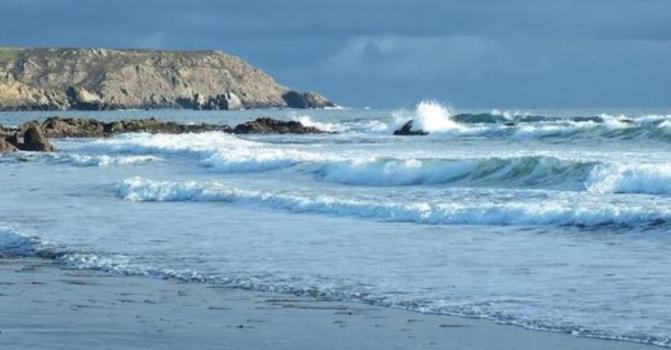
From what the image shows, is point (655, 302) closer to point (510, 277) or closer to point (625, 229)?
point (510, 277)

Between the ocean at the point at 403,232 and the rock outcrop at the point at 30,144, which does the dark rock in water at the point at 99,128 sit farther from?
the ocean at the point at 403,232

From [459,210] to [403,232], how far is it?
6.44 ft

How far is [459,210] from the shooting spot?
702 inches

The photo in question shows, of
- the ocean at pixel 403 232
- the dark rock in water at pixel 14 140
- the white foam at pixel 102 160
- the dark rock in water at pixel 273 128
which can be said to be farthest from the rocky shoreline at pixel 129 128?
the ocean at pixel 403 232

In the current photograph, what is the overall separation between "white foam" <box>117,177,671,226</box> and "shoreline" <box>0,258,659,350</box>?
6.47 meters

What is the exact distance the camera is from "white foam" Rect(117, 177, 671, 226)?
649 inches

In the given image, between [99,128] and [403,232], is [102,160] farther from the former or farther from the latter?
[99,128]

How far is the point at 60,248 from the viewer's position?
14742 millimetres

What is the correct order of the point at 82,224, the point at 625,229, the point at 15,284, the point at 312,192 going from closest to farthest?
the point at 15,284 → the point at 625,229 → the point at 82,224 → the point at 312,192

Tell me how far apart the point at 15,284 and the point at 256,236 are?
460 cm

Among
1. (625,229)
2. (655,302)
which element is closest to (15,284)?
(655,302)

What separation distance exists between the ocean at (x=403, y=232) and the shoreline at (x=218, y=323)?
0.35m

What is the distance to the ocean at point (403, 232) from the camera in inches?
423

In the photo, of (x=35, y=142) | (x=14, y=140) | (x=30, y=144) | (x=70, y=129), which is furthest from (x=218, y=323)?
(x=70, y=129)
